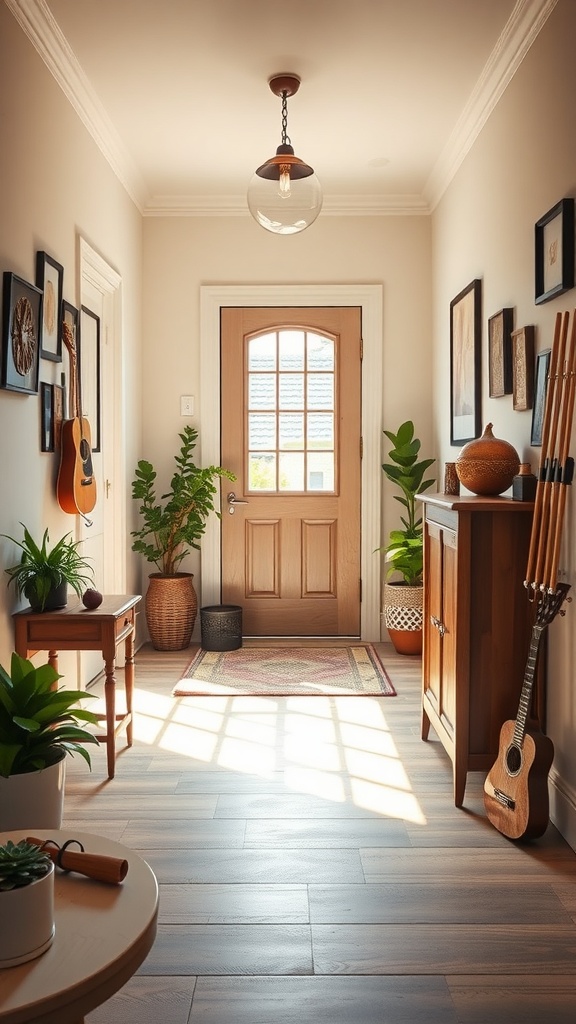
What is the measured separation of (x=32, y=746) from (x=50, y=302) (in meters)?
1.88

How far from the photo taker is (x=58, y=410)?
144 inches

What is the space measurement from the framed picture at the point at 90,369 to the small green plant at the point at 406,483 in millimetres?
1835

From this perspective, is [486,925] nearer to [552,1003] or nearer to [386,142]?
[552,1003]

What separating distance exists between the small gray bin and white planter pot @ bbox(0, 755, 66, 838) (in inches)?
119

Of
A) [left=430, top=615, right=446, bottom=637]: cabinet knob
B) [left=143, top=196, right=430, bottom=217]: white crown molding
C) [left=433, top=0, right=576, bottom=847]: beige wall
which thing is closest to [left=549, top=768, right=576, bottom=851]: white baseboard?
[left=433, top=0, right=576, bottom=847]: beige wall

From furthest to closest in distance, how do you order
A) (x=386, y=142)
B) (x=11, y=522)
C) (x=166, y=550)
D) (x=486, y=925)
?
(x=166, y=550)
(x=386, y=142)
(x=11, y=522)
(x=486, y=925)

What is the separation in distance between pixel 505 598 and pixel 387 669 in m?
2.08

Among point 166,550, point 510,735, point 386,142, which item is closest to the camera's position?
point 510,735

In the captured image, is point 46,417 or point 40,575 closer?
point 40,575

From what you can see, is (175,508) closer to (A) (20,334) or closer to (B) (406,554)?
(B) (406,554)

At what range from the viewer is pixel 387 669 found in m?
4.89

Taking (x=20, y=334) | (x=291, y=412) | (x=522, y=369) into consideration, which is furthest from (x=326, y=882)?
(x=291, y=412)

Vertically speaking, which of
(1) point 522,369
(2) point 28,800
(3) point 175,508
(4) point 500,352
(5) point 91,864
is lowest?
(2) point 28,800

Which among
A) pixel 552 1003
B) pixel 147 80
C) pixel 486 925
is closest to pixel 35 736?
pixel 486 925
